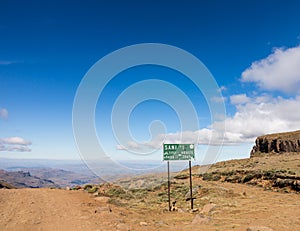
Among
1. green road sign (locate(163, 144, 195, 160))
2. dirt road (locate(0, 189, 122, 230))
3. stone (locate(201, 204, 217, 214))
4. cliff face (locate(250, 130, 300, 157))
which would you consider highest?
cliff face (locate(250, 130, 300, 157))

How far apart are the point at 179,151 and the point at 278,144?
73.2 m

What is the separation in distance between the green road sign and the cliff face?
6732 cm

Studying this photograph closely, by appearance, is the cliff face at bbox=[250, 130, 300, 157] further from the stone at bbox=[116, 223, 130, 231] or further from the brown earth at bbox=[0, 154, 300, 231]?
the stone at bbox=[116, 223, 130, 231]

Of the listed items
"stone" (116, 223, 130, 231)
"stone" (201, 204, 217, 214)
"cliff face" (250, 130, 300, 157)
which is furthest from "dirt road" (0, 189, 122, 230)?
"cliff face" (250, 130, 300, 157)

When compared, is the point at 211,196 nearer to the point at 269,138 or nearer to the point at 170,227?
the point at 170,227

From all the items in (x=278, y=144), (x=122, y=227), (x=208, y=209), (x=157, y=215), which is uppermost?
(x=278, y=144)

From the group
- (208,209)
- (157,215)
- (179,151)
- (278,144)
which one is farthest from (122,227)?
(278,144)

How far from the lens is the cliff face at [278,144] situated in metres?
79.3

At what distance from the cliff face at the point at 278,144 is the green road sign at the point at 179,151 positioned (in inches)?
2650

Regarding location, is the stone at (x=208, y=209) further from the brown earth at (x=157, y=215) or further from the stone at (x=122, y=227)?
the stone at (x=122, y=227)

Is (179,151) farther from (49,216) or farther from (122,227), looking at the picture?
(49,216)

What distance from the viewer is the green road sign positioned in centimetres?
2145

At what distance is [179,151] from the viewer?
21.8m

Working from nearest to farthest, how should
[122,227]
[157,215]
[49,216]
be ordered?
[122,227]
[49,216]
[157,215]
